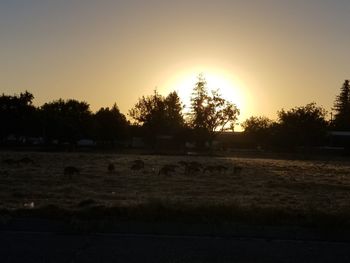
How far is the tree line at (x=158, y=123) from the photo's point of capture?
103000 millimetres

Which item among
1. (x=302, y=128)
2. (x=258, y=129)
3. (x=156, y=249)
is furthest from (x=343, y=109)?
(x=156, y=249)

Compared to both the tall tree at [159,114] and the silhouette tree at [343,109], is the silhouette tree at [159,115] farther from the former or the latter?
the silhouette tree at [343,109]

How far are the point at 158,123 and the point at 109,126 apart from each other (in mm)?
10324

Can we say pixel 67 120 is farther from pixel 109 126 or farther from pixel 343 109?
pixel 343 109

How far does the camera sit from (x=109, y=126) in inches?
4948

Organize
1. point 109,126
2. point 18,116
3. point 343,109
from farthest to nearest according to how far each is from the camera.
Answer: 1. point 343,109
2. point 109,126
3. point 18,116

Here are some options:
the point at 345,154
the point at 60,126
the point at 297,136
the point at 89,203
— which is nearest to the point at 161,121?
the point at 60,126

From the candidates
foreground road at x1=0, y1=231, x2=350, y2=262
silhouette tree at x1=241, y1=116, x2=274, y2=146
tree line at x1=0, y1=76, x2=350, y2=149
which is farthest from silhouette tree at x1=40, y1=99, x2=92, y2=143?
foreground road at x1=0, y1=231, x2=350, y2=262

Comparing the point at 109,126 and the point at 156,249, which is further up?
the point at 109,126

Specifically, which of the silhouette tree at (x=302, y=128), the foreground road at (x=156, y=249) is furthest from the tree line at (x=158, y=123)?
the foreground road at (x=156, y=249)

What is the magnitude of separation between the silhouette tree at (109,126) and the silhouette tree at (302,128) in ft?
120

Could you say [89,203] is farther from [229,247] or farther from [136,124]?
[136,124]

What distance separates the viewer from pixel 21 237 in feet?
32.5

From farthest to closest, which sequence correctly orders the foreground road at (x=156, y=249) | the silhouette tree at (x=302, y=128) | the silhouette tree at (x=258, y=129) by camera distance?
the silhouette tree at (x=258, y=129) < the silhouette tree at (x=302, y=128) < the foreground road at (x=156, y=249)
